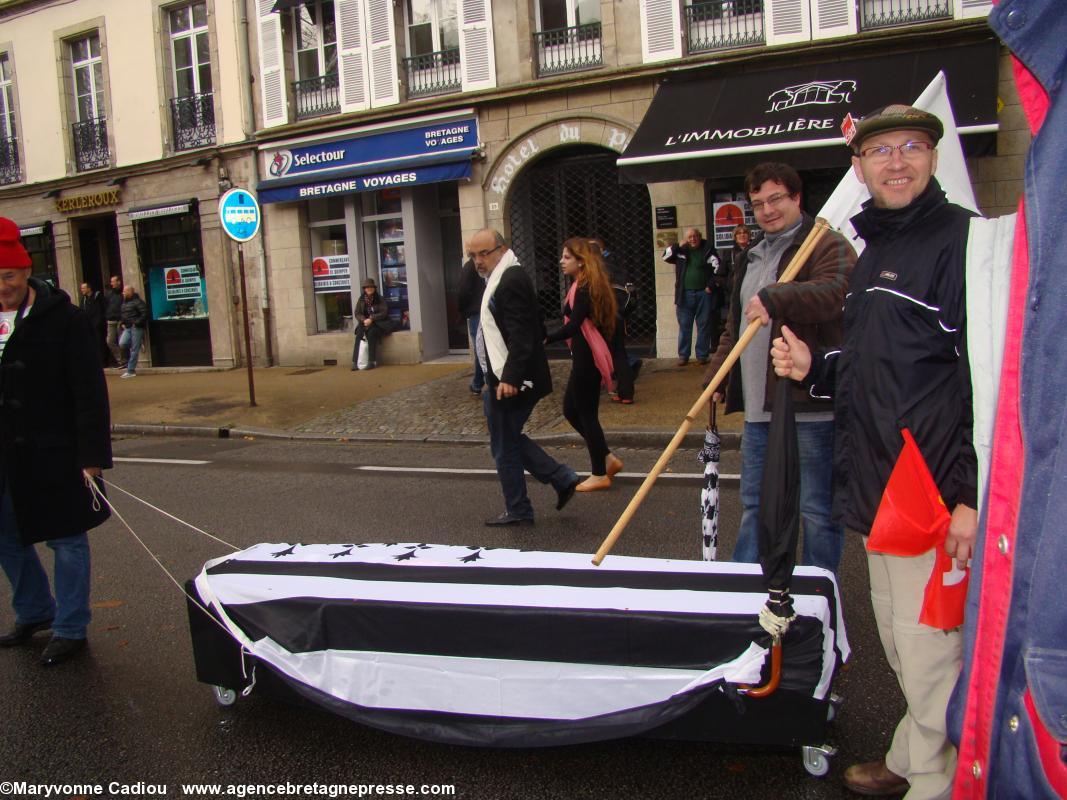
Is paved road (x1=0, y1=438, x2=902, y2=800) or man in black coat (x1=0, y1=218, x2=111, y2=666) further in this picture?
man in black coat (x1=0, y1=218, x2=111, y2=666)

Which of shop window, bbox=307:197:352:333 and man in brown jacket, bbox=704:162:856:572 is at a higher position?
A: shop window, bbox=307:197:352:333

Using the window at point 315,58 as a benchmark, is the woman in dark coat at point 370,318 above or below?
below

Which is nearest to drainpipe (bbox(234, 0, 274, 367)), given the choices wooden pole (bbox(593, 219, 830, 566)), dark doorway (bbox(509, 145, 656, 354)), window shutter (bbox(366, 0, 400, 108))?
window shutter (bbox(366, 0, 400, 108))

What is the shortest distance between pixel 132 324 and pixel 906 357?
18.6 metres

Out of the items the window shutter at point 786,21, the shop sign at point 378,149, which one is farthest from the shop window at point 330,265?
the window shutter at point 786,21

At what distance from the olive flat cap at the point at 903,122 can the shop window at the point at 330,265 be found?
49.6 feet

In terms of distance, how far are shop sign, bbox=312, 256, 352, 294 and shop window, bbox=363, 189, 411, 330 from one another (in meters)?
0.51

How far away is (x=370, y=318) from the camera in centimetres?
1592

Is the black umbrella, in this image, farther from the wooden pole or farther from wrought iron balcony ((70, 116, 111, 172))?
wrought iron balcony ((70, 116, 111, 172))

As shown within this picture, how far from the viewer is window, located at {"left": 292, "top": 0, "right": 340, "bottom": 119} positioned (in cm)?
1677

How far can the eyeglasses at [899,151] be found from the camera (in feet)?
8.18

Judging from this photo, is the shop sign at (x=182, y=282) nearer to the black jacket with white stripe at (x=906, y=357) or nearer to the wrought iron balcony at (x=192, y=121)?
the wrought iron balcony at (x=192, y=121)

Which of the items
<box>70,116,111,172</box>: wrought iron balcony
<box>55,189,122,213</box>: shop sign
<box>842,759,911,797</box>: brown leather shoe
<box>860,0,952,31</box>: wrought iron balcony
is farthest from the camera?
<box>70,116,111,172</box>: wrought iron balcony

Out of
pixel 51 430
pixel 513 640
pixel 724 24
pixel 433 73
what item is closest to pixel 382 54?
pixel 433 73
